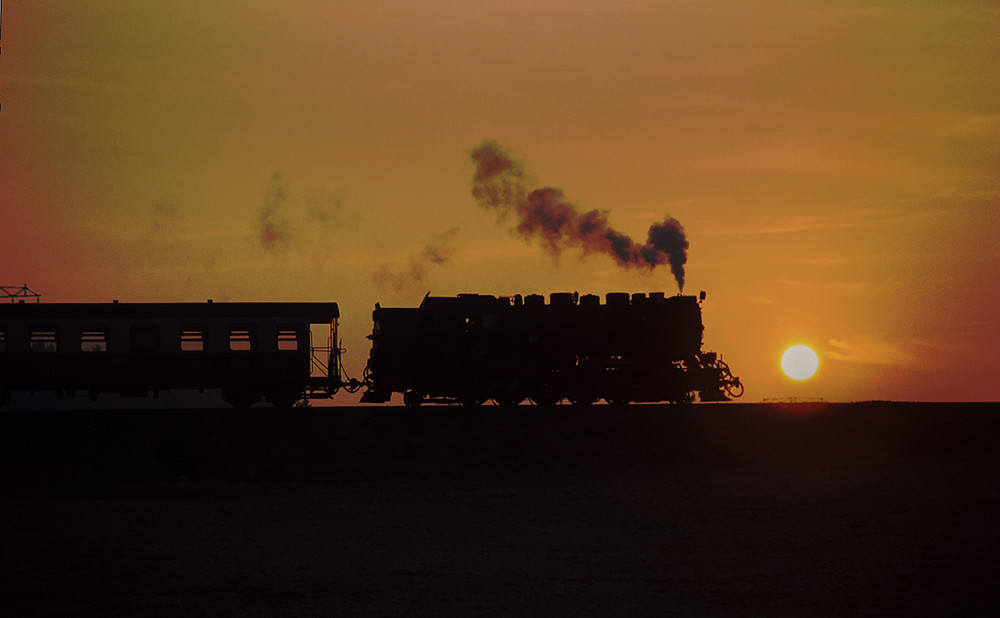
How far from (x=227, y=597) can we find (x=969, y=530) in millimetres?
13029

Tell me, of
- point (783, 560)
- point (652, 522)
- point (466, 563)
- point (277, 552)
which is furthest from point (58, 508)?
point (783, 560)

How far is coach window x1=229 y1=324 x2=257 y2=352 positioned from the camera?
3038 centimetres

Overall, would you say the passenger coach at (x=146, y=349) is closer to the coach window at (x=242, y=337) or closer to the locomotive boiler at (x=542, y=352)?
the coach window at (x=242, y=337)

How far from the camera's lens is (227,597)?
14.3 m

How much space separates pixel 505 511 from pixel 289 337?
11951 mm

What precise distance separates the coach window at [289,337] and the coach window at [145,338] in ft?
11.6

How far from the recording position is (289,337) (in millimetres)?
30641

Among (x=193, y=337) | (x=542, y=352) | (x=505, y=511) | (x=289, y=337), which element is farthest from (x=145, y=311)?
(x=505, y=511)

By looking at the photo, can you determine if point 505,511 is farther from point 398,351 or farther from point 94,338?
point 94,338

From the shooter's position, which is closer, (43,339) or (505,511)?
(505,511)

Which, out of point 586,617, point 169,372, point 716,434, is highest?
point 169,372

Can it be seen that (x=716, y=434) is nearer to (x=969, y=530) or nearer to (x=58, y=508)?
(x=969, y=530)

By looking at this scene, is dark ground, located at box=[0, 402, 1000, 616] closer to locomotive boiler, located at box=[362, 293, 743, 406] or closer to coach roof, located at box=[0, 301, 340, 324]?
locomotive boiler, located at box=[362, 293, 743, 406]

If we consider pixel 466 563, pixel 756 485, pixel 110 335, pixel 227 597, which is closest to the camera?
pixel 227 597
